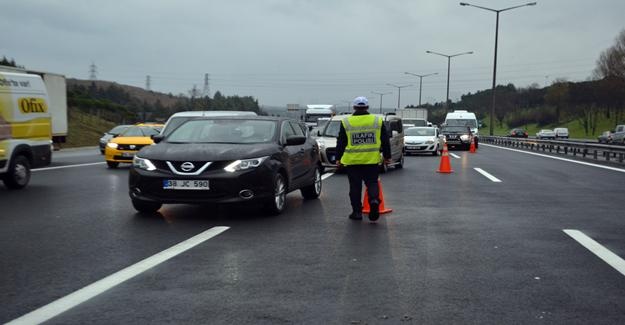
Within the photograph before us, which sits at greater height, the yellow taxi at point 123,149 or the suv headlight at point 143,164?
the suv headlight at point 143,164

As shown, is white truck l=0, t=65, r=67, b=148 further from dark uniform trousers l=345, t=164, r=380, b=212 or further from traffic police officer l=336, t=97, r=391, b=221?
dark uniform trousers l=345, t=164, r=380, b=212

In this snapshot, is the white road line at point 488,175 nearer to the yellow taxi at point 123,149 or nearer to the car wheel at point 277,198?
the car wheel at point 277,198

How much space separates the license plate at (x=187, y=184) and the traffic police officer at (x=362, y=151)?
183 cm

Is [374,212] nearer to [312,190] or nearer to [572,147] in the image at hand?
[312,190]

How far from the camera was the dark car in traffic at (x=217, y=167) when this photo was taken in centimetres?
859

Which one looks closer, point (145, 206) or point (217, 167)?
point (217, 167)

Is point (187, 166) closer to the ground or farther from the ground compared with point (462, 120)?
closer to the ground

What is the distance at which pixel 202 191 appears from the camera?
8.59 metres

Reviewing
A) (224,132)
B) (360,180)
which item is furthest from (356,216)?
(224,132)

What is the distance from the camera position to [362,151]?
8.84 m

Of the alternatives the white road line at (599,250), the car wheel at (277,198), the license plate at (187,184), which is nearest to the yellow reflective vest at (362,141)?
the car wheel at (277,198)

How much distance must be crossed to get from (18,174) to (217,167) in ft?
20.4

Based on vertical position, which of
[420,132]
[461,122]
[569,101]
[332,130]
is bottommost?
[420,132]

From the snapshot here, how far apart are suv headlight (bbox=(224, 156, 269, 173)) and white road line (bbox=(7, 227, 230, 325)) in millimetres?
1514
